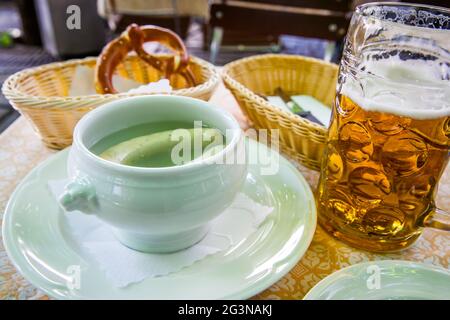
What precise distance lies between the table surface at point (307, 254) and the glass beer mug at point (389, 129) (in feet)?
0.05

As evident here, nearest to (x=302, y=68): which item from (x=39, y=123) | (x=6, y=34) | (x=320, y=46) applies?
(x=39, y=123)

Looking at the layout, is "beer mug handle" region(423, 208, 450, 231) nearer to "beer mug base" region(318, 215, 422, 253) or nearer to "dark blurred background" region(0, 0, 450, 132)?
"beer mug base" region(318, 215, 422, 253)

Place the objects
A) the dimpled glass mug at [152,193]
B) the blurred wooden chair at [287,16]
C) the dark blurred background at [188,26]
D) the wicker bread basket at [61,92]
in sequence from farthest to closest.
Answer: the blurred wooden chair at [287,16], the dark blurred background at [188,26], the wicker bread basket at [61,92], the dimpled glass mug at [152,193]

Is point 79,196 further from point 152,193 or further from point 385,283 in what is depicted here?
point 385,283

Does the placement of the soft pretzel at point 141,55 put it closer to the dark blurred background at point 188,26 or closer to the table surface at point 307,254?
the table surface at point 307,254

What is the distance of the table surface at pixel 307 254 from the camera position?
35cm

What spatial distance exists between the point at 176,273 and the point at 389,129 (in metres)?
0.24

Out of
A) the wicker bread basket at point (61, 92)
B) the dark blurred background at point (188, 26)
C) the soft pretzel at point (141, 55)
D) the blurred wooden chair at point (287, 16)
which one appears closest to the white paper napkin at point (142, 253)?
the wicker bread basket at point (61, 92)

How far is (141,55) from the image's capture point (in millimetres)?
719

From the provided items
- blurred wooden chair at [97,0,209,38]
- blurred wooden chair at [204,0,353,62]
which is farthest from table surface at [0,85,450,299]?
blurred wooden chair at [97,0,209,38]

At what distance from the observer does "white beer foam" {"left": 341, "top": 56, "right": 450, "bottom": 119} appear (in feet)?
1.13

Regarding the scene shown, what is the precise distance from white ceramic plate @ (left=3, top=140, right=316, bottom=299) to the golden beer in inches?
1.8

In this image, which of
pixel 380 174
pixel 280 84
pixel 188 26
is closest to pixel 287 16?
pixel 188 26
